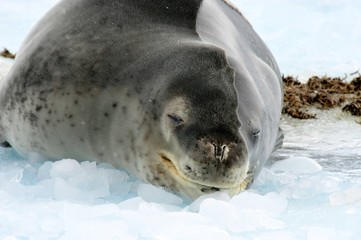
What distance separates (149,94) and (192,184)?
0.49 m

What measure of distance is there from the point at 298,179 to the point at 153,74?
973 millimetres

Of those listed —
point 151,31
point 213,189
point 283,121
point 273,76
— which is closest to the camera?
point 213,189

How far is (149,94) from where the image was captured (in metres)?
3.41

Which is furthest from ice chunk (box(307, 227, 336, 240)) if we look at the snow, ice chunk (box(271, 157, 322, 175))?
ice chunk (box(271, 157, 322, 175))

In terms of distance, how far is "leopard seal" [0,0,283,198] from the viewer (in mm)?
3137

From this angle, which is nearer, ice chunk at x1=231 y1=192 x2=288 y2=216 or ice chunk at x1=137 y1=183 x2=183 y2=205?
ice chunk at x1=231 y1=192 x2=288 y2=216

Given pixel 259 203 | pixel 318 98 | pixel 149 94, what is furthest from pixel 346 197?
pixel 318 98

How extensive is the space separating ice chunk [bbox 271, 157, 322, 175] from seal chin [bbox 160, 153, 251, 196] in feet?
3.19

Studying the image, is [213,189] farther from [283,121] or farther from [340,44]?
[340,44]

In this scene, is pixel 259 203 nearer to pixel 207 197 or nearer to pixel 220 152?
pixel 207 197

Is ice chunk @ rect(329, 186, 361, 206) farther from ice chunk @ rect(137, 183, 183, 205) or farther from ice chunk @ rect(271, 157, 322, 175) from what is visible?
ice chunk @ rect(271, 157, 322, 175)

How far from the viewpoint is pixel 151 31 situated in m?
3.92

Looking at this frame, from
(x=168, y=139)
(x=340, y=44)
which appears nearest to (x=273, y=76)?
(x=168, y=139)

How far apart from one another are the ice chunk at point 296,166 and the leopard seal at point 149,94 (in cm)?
31
